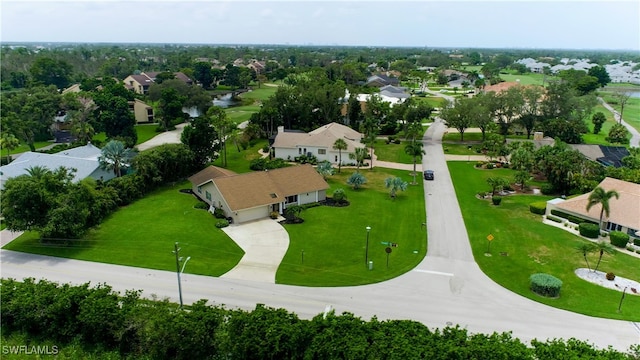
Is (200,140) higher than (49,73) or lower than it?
lower

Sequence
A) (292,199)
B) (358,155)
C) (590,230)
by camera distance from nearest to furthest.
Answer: (590,230) → (292,199) → (358,155)

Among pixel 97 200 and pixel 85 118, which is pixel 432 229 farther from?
pixel 85 118

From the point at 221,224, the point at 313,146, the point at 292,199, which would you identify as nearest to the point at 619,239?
the point at 292,199

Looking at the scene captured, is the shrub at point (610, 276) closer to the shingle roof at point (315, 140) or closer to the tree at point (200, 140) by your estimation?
the shingle roof at point (315, 140)

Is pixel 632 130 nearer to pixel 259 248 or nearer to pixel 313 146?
pixel 313 146

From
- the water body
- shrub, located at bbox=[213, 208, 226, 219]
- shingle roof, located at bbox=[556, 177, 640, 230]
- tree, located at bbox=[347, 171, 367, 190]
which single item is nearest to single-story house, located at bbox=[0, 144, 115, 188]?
shrub, located at bbox=[213, 208, 226, 219]

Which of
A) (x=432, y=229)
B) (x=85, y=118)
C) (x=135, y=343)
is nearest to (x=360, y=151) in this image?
(x=432, y=229)

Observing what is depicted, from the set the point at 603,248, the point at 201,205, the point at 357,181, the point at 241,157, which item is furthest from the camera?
the point at 241,157
